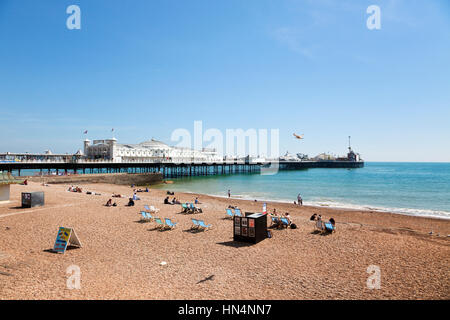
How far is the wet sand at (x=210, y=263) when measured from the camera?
16.1ft

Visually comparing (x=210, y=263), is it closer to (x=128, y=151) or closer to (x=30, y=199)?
(x=30, y=199)

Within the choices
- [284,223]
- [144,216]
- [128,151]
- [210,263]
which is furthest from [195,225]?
[128,151]

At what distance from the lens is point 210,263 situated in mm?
6348

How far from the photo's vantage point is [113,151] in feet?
165

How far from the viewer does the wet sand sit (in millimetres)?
4895

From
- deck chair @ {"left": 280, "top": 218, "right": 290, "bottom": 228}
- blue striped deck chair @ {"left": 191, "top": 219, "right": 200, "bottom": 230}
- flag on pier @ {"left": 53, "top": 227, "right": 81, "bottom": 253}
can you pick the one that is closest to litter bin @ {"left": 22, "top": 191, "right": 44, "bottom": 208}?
flag on pier @ {"left": 53, "top": 227, "right": 81, "bottom": 253}

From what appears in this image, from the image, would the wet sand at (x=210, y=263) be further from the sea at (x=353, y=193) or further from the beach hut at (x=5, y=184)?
the sea at (x=353, y=193)

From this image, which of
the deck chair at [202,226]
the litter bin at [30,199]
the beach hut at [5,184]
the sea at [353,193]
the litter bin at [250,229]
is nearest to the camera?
the litter bin at [250,229]

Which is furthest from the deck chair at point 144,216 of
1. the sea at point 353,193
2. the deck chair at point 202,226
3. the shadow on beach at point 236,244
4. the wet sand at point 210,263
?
the sea at point 353,193

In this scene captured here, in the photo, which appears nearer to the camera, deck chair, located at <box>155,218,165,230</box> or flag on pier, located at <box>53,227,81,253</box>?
flag on pier, located at <box>53,227,81,253</box>

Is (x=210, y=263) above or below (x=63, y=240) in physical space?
below

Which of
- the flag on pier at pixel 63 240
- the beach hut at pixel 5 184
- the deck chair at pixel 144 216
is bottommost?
the deck chair at pixel 144 216

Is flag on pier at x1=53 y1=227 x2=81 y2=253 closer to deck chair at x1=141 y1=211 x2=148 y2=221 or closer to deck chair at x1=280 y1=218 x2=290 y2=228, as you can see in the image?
deck chair at x1=141 y1=211 x2=148 y2=221
